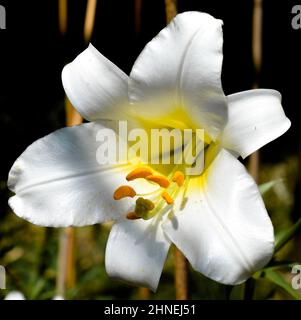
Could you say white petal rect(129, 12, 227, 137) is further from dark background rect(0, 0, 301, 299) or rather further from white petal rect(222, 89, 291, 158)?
dark background rect(0, 0, 301, 299)

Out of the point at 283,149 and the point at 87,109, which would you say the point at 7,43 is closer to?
the point at 283,149

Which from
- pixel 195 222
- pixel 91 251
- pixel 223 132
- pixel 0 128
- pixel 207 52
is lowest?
pixel 91 251

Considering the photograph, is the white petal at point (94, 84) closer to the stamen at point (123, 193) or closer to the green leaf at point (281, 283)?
the stamen at point (123, 193)

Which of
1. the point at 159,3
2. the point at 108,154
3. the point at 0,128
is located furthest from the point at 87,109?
the point at 159,3

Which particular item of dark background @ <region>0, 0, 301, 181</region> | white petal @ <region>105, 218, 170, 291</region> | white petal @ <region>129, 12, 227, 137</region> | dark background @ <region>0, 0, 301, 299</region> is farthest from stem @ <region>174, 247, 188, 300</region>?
dark background @ <region>0, 0, 301, 181</region>

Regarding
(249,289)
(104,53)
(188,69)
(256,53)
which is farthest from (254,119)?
(104,53)

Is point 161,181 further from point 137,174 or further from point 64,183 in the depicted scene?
point 64,183
